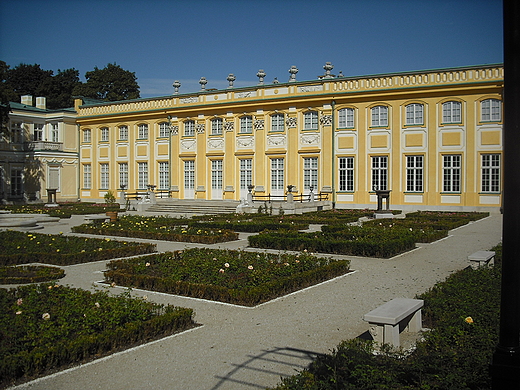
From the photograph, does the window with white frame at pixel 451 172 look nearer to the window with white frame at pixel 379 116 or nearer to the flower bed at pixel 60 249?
the window with white frame at pixel 379 116


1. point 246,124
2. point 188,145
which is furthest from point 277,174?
point 188,145

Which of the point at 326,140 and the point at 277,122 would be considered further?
the point at 277,122

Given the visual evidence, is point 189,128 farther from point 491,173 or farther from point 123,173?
point 491,173

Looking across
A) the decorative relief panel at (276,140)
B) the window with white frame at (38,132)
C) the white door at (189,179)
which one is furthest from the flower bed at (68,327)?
the window with white frame at (38,132)

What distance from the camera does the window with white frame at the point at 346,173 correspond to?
107 ft

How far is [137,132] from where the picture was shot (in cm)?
4097

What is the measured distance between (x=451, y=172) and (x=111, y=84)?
46.2m

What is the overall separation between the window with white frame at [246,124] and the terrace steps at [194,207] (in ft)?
19.2

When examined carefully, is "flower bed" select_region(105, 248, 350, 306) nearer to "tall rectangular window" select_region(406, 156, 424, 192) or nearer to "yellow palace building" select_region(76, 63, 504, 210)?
"tall rectangular window" select_region(406, 156, 424, 192)

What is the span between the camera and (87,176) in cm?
4362

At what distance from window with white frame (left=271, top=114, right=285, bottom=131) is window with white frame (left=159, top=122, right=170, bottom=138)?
29.0 feet

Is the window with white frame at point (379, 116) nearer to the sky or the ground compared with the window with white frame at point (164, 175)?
nearer to the sky

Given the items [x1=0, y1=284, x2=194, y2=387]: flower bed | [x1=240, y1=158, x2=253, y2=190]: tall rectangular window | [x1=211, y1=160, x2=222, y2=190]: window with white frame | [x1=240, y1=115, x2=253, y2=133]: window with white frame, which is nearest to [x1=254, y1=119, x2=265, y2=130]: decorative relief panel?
[x1=240, y1=115, x2=253, y2=133]: window with white frame

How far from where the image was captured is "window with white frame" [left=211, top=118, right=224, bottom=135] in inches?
1468
